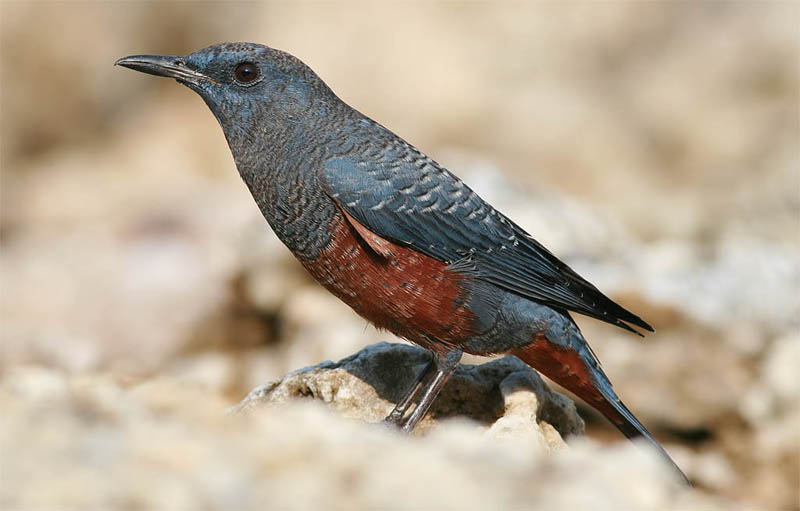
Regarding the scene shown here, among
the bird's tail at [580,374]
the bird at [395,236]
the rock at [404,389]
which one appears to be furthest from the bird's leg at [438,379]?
the bird's tail at [580,374]

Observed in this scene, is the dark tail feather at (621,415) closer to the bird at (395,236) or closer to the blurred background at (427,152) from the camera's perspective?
the bird at (395,236)

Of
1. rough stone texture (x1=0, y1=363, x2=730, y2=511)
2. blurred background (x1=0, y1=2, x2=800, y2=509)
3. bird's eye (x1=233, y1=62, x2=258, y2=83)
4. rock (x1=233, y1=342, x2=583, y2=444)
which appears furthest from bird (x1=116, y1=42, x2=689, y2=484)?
blurred background (x1=0, y1=2, x2=800, y2=509)

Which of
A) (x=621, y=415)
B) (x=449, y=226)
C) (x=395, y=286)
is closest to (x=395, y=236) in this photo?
(x=395, y=286)

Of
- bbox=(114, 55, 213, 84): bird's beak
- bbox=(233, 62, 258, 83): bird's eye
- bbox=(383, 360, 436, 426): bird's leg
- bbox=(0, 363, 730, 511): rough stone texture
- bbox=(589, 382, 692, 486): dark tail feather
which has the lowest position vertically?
bbox=(0, 363, 730, 511): rough stone texture

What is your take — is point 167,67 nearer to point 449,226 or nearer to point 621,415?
point 449,226

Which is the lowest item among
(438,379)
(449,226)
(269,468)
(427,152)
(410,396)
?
(269,468)

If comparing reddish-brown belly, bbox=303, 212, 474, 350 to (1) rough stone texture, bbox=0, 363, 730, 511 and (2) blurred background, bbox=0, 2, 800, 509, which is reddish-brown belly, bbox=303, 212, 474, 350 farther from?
(2) blurred background, bbox=0, 2, 800, 509

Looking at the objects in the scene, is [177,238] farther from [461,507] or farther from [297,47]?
[461,507]

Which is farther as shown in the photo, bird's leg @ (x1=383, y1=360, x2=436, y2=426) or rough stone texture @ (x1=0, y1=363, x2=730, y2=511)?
bird's leg @ (x1=383, y1=360, x2=436, y2=426)
